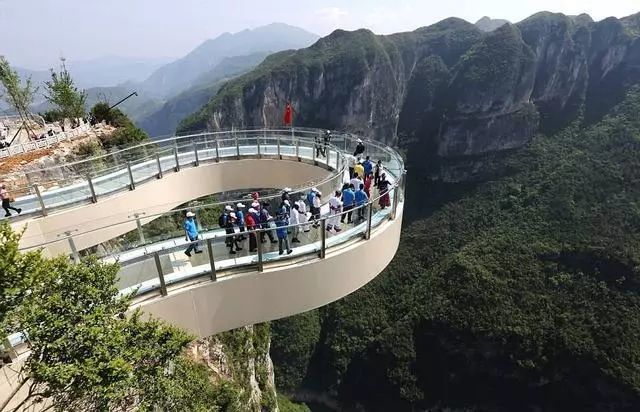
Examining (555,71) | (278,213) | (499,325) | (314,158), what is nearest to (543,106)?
(555,71)

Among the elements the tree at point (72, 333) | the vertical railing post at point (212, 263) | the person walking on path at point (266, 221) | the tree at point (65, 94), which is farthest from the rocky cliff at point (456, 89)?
the tree at point (72, 333)

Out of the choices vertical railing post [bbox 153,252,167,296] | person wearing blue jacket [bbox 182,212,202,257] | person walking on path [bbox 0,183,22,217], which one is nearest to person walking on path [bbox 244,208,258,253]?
person wearing blue jacket [bbox 182,212,202,257]

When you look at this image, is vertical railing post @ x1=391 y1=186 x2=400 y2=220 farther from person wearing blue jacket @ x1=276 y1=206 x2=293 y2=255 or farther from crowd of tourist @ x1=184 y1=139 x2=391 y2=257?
person wearing blue jacket @ x1=276 y1=206 x2=293 y2=255

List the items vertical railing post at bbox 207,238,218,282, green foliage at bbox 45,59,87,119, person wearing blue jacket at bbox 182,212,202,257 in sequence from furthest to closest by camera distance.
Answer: green foliage at bbox 45,59,87,119, person wearing blue jacket at bbox 182,212,202,257, vertical railing post at bbox 207,238,218,282

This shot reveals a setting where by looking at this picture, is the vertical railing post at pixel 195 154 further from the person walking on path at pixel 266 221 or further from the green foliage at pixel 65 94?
the green foliage at pixel 65 94

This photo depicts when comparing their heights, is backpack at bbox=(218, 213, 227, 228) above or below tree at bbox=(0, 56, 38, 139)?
below

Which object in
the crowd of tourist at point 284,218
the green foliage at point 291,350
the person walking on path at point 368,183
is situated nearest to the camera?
the crowd of tourist at point 284,218

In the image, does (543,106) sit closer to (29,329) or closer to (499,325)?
(499,325)

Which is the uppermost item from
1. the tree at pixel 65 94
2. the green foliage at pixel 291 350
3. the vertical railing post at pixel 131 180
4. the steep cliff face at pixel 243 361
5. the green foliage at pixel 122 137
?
the tree at pixel 65 94
